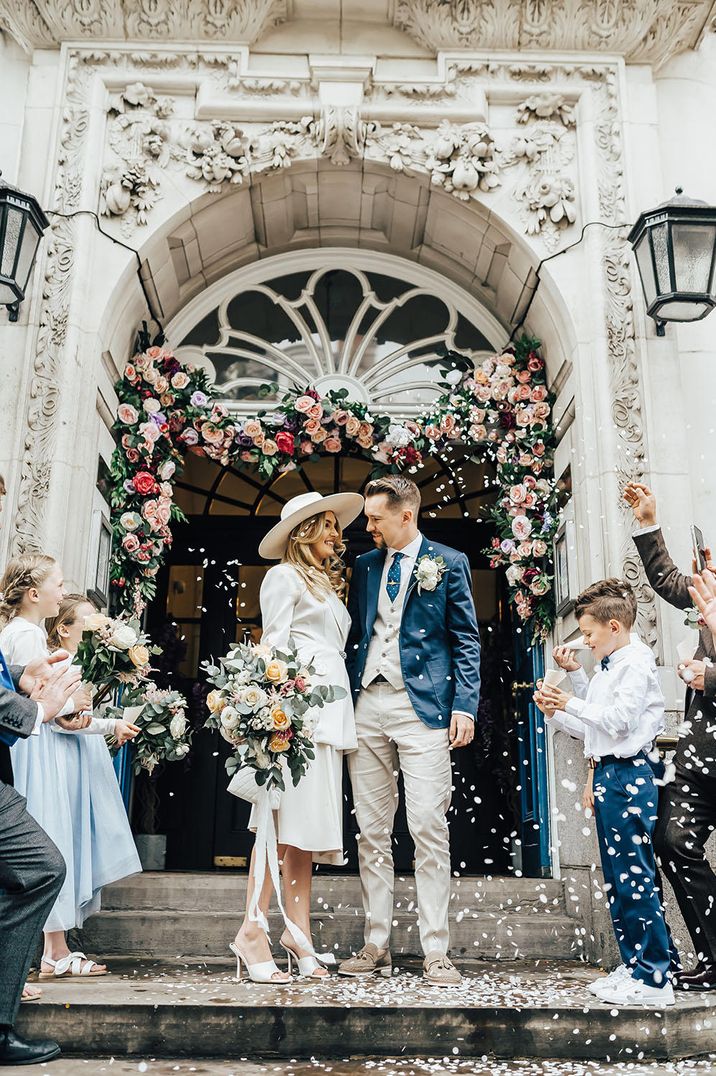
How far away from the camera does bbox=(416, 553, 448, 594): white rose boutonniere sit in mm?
4906

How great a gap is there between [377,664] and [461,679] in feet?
1.34

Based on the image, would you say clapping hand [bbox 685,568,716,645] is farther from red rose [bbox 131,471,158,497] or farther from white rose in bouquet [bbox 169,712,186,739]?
red rose [bbox 131,471,158,497]

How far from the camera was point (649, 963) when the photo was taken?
4.09 m

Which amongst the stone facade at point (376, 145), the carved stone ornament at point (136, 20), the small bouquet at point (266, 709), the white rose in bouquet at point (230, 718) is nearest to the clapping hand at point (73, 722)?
the small bouquet at point (266, 709)

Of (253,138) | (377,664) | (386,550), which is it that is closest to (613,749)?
(377,664)

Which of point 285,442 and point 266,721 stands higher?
point 285,442

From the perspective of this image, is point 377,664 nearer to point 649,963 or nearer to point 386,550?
point 386,550

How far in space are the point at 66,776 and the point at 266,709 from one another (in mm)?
1199

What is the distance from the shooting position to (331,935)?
5.22 meters

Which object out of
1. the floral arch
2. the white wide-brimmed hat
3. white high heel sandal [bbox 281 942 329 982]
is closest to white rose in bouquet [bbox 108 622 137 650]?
the white wide-brimmed hat

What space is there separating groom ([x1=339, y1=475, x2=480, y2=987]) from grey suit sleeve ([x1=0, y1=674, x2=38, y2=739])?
1.81 m

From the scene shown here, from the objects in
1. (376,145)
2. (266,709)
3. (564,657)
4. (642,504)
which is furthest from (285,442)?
(564,657)

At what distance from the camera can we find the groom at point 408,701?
4.61m

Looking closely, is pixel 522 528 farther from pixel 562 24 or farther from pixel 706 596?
pixel 562 24
